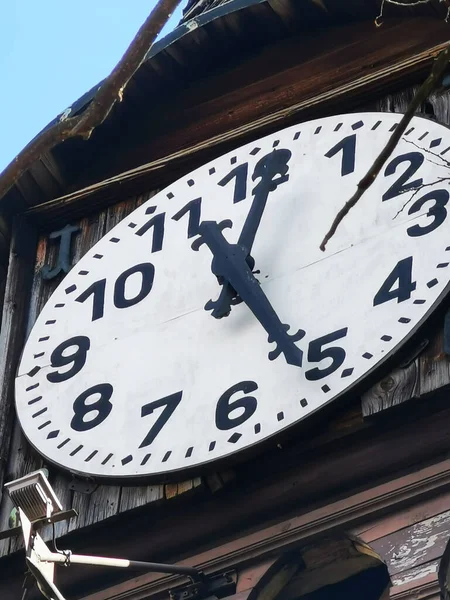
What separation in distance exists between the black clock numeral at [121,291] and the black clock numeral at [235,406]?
0.78m

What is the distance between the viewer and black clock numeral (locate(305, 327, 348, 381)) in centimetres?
561

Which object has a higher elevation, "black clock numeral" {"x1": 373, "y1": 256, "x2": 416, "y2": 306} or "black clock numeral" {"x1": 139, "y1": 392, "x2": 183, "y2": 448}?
"black clock numeral" {"x1": 373, "y1": 256, "x2": 416, "y2": 306}

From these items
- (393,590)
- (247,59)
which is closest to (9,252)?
(247,59)

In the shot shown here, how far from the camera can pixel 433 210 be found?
→ 5938mm

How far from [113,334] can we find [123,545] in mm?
900

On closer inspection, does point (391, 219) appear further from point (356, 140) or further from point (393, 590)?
point (393, 590)

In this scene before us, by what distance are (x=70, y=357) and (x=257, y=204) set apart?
2.82 ft

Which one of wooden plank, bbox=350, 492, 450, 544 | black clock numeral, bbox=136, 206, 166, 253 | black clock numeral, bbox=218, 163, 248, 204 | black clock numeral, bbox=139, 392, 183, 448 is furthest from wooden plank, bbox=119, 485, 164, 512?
black clock numeral, bbox=218, 163, 248, 204

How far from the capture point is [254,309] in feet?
19.4

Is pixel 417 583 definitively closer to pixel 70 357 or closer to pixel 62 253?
pixel 70 357

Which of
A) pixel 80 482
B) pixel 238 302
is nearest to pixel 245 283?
pixel 238 302

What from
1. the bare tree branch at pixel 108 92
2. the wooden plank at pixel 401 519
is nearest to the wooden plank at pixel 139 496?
the wooden plank at pixel 401 519

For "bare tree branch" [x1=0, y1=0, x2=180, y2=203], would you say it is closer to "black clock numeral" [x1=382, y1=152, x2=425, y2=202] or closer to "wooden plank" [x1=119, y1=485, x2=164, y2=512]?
"wooden plank" [x1=119, y1=485, x2=164, y2=512]

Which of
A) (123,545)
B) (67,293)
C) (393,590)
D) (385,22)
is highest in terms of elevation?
(385,22)
